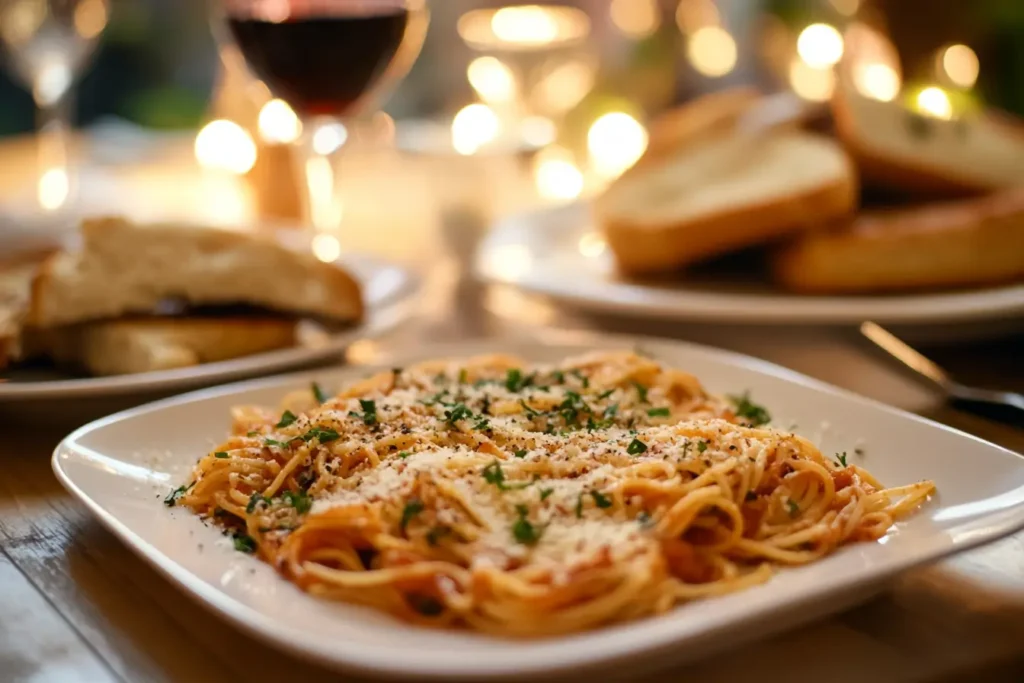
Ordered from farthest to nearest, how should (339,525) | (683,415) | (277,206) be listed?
(277,206)
(683,415)
(339,525)

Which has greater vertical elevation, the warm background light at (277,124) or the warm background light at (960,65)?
the warm background light at (960,65)

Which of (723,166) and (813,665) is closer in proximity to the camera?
(813,665)

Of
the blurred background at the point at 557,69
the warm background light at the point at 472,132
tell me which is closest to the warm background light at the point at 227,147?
the blurred background at the point at 557,69

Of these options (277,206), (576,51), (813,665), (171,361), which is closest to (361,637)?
(813,665)

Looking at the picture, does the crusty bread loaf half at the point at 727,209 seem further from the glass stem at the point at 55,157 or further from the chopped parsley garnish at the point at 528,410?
the glass stem at the point at 55,157

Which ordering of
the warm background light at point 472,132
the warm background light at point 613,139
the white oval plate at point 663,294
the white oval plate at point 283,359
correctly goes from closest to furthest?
1. the white oval plate at point 283,359
2. the white oval plate at point 663,294
3. the warm background light at point 472,132
4. the warm background light at point 613,139

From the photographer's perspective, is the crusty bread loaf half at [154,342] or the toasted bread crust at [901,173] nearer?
the crusty bread loaf half at [154,342]

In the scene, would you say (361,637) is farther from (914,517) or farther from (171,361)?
(171,361)
